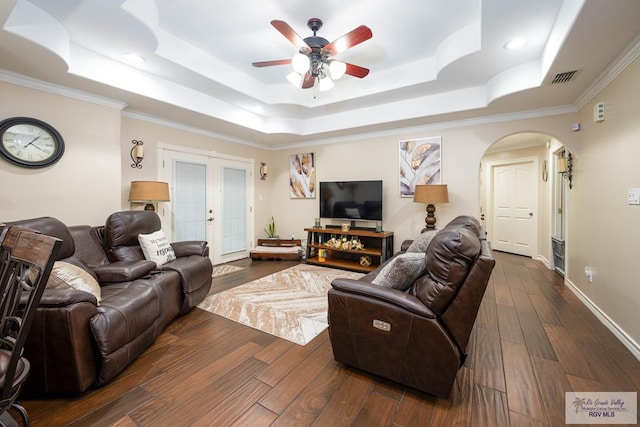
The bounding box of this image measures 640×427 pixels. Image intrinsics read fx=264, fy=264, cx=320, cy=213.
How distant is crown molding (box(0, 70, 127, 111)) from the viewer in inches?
100

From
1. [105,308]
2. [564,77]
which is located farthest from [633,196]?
[105,308]

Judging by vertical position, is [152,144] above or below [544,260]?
above

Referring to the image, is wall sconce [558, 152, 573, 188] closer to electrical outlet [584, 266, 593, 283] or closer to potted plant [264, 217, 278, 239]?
electrical outlet [584, 266, 593, 283]

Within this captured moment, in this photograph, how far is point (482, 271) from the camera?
1365 mm

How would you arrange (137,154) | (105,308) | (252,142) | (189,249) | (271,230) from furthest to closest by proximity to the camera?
(271,230), (252,142), (137,154), (189,249), (105,308)

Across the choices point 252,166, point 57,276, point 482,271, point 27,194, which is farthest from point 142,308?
point 252,166

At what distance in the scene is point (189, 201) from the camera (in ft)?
14.4

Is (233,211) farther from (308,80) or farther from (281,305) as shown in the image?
(308,80)

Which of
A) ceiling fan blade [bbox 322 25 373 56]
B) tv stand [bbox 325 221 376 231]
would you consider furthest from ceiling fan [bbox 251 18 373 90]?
tv stand [bbox 325 221 376 231]

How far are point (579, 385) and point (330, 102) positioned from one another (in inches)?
159

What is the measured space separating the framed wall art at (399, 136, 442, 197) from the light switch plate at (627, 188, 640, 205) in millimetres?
2164

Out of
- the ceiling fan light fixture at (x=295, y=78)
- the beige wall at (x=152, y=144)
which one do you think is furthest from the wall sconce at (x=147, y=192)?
the ceiling fan light fixture at (x=295, y=78)

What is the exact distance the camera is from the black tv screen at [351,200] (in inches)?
180

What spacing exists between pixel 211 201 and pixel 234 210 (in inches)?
21.2
